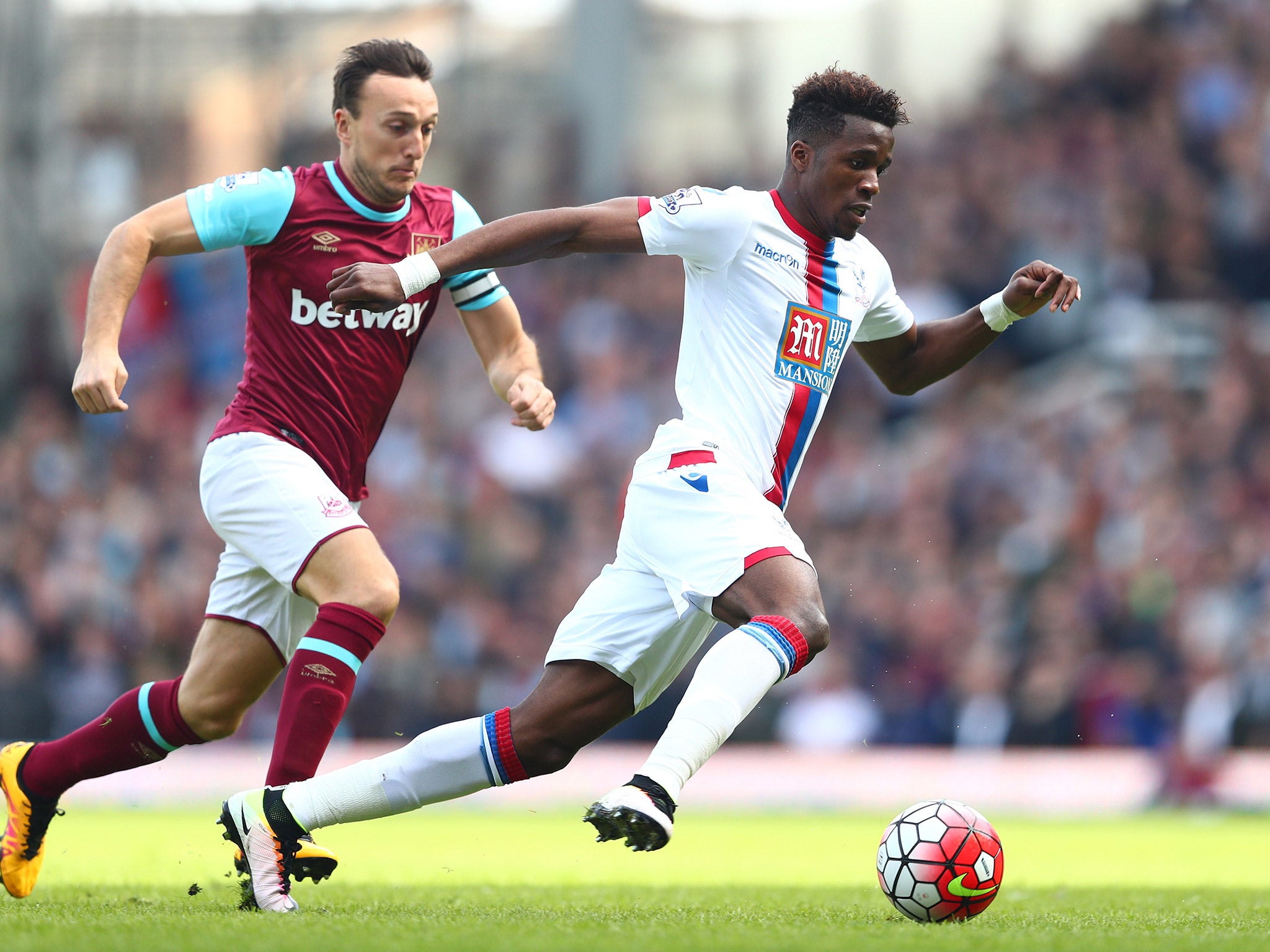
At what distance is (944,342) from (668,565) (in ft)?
5.07

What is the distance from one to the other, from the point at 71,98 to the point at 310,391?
15.4m

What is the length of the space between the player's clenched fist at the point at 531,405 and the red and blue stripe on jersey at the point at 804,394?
2.41ft

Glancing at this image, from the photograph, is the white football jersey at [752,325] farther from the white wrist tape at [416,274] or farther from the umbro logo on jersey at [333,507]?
the umbro logo on jersey at [333,507]

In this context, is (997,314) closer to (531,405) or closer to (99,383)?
(531,405)

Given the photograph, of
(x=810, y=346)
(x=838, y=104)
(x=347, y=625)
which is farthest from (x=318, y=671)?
(x=838, y=104)

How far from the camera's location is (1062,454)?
45.5ft

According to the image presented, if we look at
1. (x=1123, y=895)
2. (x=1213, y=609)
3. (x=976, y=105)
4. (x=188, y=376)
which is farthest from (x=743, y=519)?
(x=976, y=105)

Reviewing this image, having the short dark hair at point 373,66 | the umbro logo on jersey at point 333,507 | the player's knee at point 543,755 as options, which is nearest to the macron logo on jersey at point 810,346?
the player's knee at point 543,755

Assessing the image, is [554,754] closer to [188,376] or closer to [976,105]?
[188,376]

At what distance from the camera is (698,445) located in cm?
499

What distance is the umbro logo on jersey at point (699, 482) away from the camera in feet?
15.9

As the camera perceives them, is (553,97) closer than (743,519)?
No

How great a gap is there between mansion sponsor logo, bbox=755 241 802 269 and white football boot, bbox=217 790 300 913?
86.3 inches

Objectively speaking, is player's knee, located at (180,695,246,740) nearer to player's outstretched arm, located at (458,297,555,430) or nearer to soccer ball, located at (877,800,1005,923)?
player's outstretched arm, located at (458,297,555,430)
